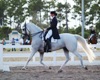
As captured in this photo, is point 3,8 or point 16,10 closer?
point 3,8

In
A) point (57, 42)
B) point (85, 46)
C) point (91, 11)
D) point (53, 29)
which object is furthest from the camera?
point (91, 11)

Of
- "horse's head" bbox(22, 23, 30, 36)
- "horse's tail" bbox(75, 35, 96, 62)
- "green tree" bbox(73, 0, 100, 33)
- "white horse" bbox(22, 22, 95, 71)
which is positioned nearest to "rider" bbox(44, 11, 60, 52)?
"white horse" bbox(22, 22, 95, 71)

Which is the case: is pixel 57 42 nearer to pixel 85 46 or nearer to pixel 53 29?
pixel 53 29

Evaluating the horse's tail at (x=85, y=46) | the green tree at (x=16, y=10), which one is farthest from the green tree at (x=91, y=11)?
the horse's tail at (x=85, y=46)

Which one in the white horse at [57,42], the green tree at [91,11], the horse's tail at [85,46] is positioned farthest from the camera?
the green tree at [91,11]

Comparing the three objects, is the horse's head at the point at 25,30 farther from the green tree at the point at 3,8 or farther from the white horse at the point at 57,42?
the green tree at the point at 3,8

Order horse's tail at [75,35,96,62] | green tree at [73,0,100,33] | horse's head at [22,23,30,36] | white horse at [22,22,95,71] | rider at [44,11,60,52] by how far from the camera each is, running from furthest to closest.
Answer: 1. green tree at [73,0,100,33]
2. horse's tail at [75,35,96,62]
3. horse's head at [22,23,30,36]
4. white horse at [22,22,95,71]
5. rider at [44,11,60,52]

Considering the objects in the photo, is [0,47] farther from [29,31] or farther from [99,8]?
[99,8]

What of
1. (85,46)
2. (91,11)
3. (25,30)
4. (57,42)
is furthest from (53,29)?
(91,11)

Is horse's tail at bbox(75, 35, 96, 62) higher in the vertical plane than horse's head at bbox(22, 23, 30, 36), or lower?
lower

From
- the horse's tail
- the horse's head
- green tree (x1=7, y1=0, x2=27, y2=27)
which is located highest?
green tree (x1=7, y1=0, x2=27, y2=27)

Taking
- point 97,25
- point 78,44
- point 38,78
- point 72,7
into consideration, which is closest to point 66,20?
point 72,7

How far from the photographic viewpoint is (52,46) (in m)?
14.6

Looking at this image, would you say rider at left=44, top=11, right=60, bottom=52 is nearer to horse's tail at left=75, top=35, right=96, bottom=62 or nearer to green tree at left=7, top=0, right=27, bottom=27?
horse's tail at left=75, top=35, right=96, bottom=62
